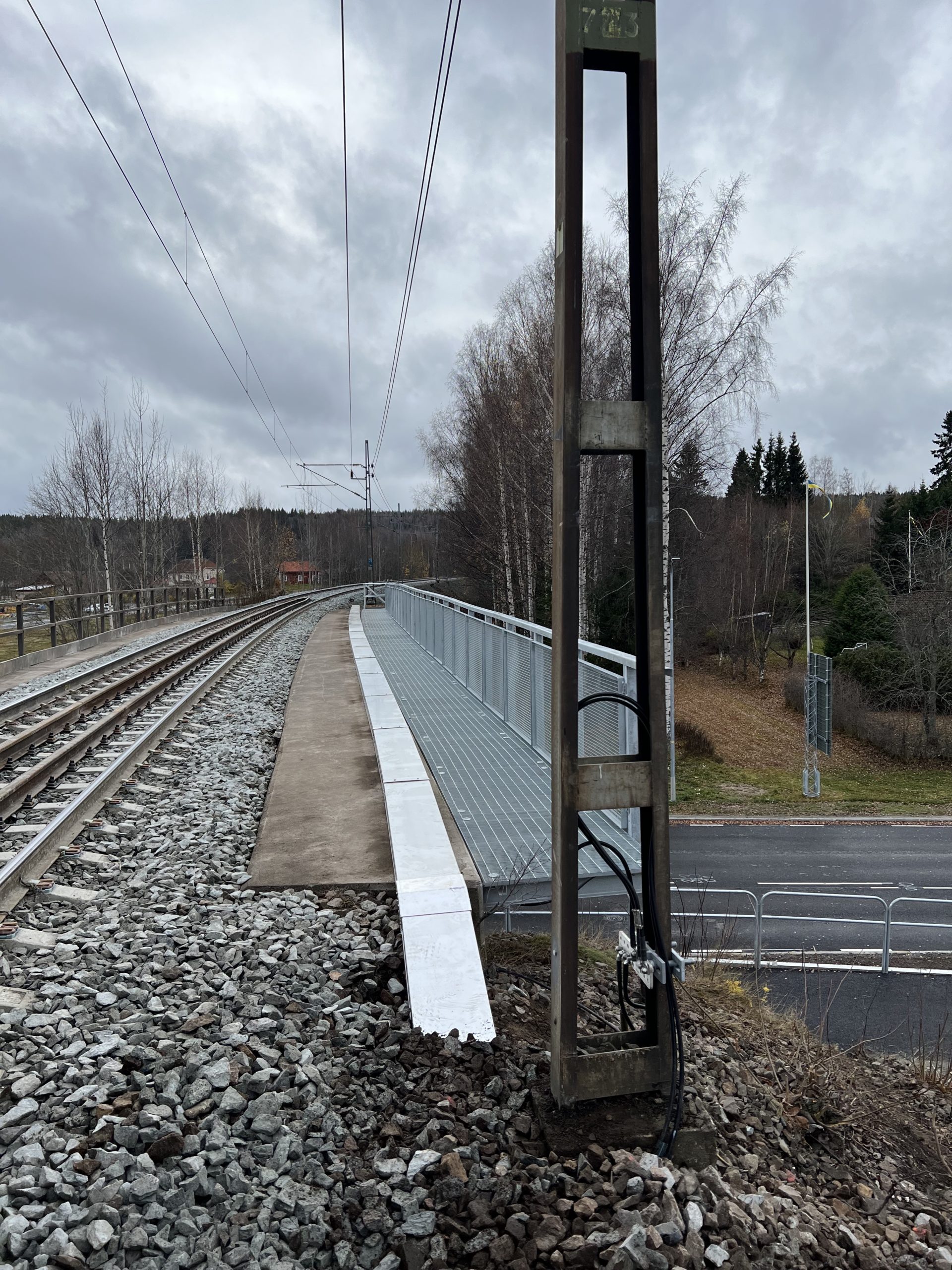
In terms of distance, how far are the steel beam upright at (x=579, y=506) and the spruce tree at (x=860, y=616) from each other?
34872mm

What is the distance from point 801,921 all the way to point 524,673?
7.66 metres

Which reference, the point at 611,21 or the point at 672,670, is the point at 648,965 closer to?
the point at 611,21

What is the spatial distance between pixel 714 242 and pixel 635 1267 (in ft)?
64.3

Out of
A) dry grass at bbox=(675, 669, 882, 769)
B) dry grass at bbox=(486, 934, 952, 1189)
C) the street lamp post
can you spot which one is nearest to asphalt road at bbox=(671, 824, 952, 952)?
the street lamp post

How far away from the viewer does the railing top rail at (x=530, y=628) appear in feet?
19.2

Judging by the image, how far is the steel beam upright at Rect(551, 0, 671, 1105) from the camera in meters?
2.87

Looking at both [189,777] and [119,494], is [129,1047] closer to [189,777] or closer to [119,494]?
[189,777]

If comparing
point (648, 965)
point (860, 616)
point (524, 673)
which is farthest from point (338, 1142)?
point (860, 616)

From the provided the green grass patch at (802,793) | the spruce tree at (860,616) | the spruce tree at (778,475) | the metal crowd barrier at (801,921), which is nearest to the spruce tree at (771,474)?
the spruce tree at (778,475)

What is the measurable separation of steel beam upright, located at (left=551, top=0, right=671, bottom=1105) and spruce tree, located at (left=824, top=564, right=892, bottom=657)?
34.9 meters

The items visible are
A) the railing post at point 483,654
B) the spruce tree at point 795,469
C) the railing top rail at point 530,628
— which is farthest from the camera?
the spruce tree at point 795,469

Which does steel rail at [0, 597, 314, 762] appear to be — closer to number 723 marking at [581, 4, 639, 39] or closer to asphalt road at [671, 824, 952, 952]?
number 723 marking at [581, 4, 639, 39]

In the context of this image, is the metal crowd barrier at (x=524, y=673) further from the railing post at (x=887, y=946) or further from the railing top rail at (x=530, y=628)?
the railing post at (x=887, y=946)

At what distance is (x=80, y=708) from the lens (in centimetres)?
1159
